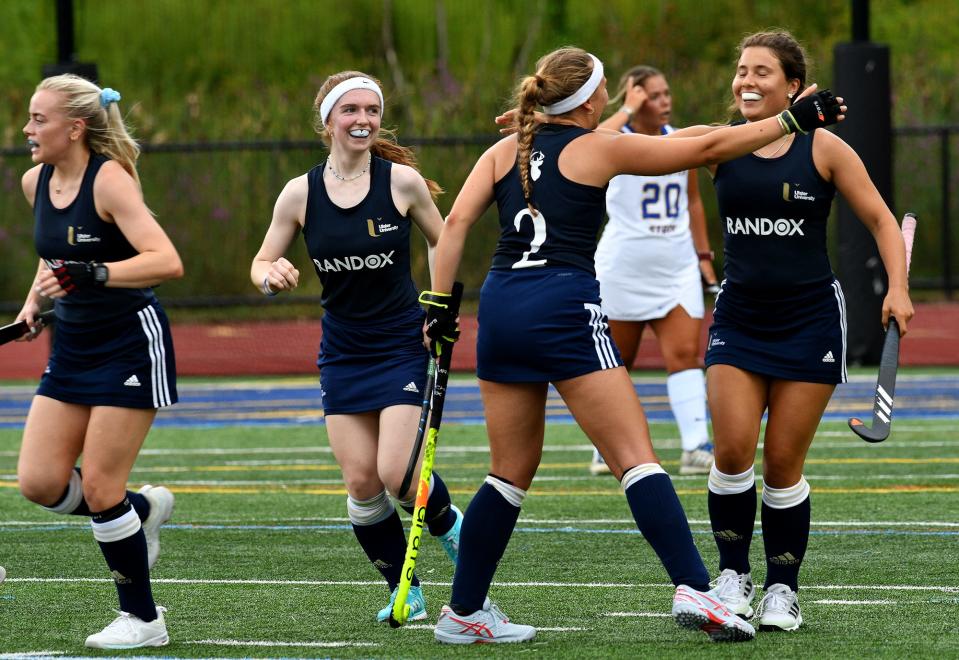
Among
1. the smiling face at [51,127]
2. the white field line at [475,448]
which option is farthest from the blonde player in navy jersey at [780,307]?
the white field line at [475,448]

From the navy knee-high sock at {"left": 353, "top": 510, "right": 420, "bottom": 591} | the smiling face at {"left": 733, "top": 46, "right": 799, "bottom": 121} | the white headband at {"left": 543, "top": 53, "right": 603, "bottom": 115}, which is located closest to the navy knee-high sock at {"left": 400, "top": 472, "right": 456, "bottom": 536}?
the navy knee-high sock at {"left": 353, "top": 510, "right": 420, "bottom": 591}

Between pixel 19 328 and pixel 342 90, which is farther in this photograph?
pixel 342 90

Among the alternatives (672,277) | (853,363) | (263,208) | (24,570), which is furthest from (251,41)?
(24,570)

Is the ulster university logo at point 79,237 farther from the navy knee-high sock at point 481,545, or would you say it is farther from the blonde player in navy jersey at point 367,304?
the navy knee-high sock at point 481,545

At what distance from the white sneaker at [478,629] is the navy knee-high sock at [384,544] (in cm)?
61

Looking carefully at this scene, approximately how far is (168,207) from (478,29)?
16214 mm

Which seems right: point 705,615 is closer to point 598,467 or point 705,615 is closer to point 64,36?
point 598,467

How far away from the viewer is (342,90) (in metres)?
6.26

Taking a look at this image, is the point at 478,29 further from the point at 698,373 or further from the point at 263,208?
the point at 698,373

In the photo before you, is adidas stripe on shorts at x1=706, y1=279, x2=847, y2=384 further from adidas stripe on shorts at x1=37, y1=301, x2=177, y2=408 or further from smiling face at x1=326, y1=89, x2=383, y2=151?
adidas stripe on shorts at x1=37, y1=301, x2=177, y2=408

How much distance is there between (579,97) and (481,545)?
153cm

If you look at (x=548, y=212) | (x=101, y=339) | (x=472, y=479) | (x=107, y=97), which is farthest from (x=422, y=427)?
(x=472, y=479)

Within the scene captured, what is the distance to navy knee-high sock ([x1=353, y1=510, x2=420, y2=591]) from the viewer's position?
6.28 metres

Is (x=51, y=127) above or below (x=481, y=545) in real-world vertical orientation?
above
